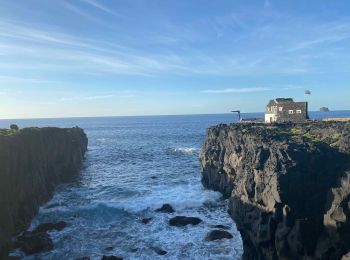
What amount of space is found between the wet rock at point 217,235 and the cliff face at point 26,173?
19559mm

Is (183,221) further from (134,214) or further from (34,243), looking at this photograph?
(34,243)

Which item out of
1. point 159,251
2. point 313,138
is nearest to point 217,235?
point 159,251

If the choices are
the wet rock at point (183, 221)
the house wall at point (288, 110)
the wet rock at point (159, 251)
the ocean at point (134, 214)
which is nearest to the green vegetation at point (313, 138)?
the ocean at point (134, 214)

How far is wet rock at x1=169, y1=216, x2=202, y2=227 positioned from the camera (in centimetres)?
4512

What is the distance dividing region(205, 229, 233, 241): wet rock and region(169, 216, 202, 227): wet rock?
423 cm

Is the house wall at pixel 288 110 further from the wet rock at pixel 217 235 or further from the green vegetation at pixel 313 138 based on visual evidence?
the wet rock at pixel 217 235

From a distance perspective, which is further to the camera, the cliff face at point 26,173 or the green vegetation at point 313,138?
the green vegetation at point 313,138

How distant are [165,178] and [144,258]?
32704mm

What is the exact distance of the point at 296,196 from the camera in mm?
33969

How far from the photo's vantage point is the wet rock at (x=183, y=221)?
45.1m

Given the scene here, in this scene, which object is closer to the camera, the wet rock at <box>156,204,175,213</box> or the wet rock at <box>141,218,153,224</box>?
the wet rock at <box>141,218,153,224</box>

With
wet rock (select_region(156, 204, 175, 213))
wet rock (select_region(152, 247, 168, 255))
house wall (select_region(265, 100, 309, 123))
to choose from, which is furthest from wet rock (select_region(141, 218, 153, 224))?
house wall (select_region(265, 100, 309, 123))

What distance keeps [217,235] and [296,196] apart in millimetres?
10545

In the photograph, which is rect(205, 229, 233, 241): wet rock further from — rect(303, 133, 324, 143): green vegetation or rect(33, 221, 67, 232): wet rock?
rect(33, 221, 67, 232): wet rock
